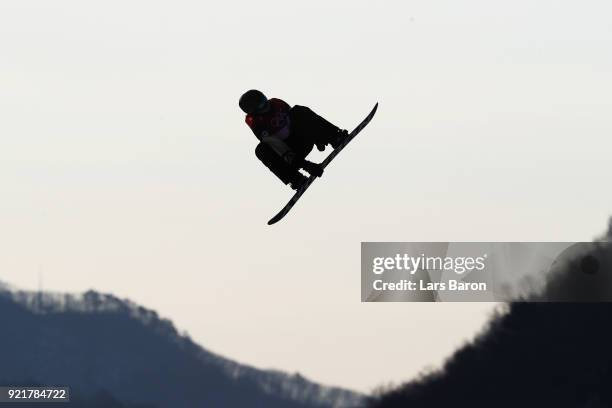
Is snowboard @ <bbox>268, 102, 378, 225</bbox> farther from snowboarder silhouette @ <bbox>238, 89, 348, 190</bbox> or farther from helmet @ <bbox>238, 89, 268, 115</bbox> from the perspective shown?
helmet @ <bbox>238, 89, 268, 115</bbox>

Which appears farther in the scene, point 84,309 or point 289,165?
point 84,309

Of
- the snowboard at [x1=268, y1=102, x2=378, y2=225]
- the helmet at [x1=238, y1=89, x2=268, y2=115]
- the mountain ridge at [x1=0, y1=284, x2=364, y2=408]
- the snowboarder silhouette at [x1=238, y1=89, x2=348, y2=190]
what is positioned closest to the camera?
the helmet at [x1=238, y1=89, x2=268, y2=115]

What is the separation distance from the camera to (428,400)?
10106cm

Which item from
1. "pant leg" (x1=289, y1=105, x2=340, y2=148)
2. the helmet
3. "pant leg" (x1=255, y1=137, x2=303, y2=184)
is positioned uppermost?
the helmet

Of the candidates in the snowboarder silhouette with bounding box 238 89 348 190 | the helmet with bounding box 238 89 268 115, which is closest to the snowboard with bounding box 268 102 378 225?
the snowboarder silhouette with bounding box 238 89 348 190

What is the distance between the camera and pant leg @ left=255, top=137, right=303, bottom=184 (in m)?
37.0

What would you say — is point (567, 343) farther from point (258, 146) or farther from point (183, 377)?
point (258, 146)

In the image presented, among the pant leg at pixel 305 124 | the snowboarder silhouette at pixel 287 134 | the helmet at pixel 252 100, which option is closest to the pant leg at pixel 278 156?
the snowboarder silhouette at pixel 287 134

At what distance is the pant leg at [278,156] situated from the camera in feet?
121

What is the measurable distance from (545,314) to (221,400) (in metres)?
37.1

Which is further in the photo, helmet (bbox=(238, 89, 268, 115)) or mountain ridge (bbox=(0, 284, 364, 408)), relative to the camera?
mountain ridge (bbox=(0, 284, 364, 408))

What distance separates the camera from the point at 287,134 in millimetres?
37062

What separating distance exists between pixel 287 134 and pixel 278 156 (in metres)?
0.62

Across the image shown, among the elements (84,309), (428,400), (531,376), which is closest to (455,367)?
(531,376)
